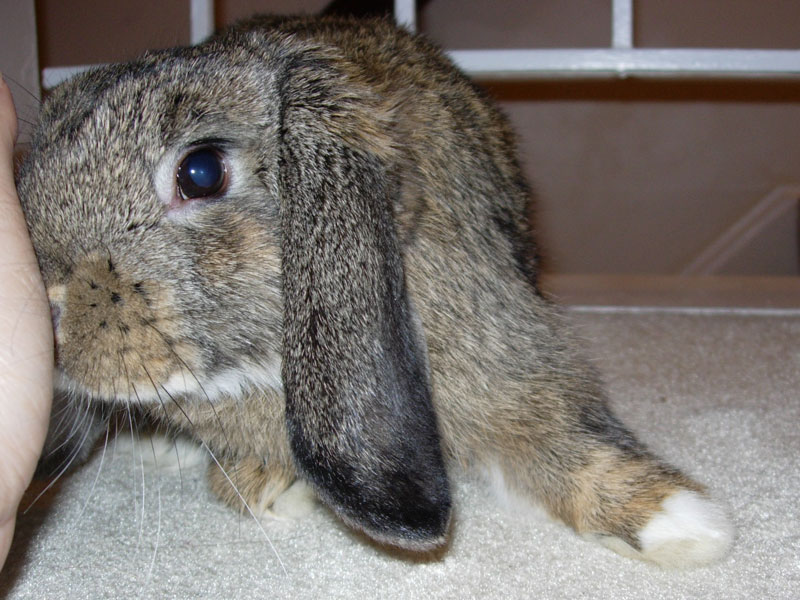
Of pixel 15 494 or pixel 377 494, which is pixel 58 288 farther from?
pixel 377 494

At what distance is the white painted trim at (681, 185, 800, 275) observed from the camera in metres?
3.41

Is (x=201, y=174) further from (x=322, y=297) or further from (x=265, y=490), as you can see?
(x=265, y=490)

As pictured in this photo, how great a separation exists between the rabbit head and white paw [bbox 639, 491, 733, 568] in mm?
313

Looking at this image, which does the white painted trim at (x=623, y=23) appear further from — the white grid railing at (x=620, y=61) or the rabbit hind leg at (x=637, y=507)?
the rabbit hind leg at (x=637, y=507)

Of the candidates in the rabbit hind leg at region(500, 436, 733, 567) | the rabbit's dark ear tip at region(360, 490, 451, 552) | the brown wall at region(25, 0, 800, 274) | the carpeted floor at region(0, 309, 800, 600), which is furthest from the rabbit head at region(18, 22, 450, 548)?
the brown wall at region(25, 0, 800, 274)

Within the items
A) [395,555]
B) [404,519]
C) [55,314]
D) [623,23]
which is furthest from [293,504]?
[623,23]

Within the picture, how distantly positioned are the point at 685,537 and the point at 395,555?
1.24ft

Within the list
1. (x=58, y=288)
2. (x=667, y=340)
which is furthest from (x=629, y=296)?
(x=58, y=288)

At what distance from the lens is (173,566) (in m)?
1.06

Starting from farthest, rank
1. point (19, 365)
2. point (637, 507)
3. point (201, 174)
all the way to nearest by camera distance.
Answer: point (637, 507) → point (201, 174) → point (19, 365)

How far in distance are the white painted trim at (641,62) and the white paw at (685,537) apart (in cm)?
163

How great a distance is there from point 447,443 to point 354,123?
47cm

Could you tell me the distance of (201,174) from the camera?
964mm

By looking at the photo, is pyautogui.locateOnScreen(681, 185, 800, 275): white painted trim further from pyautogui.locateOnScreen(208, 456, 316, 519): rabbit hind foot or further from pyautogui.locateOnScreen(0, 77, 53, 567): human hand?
pyautogui.locateOnScreen(0, 77, 53, 567): human hand
